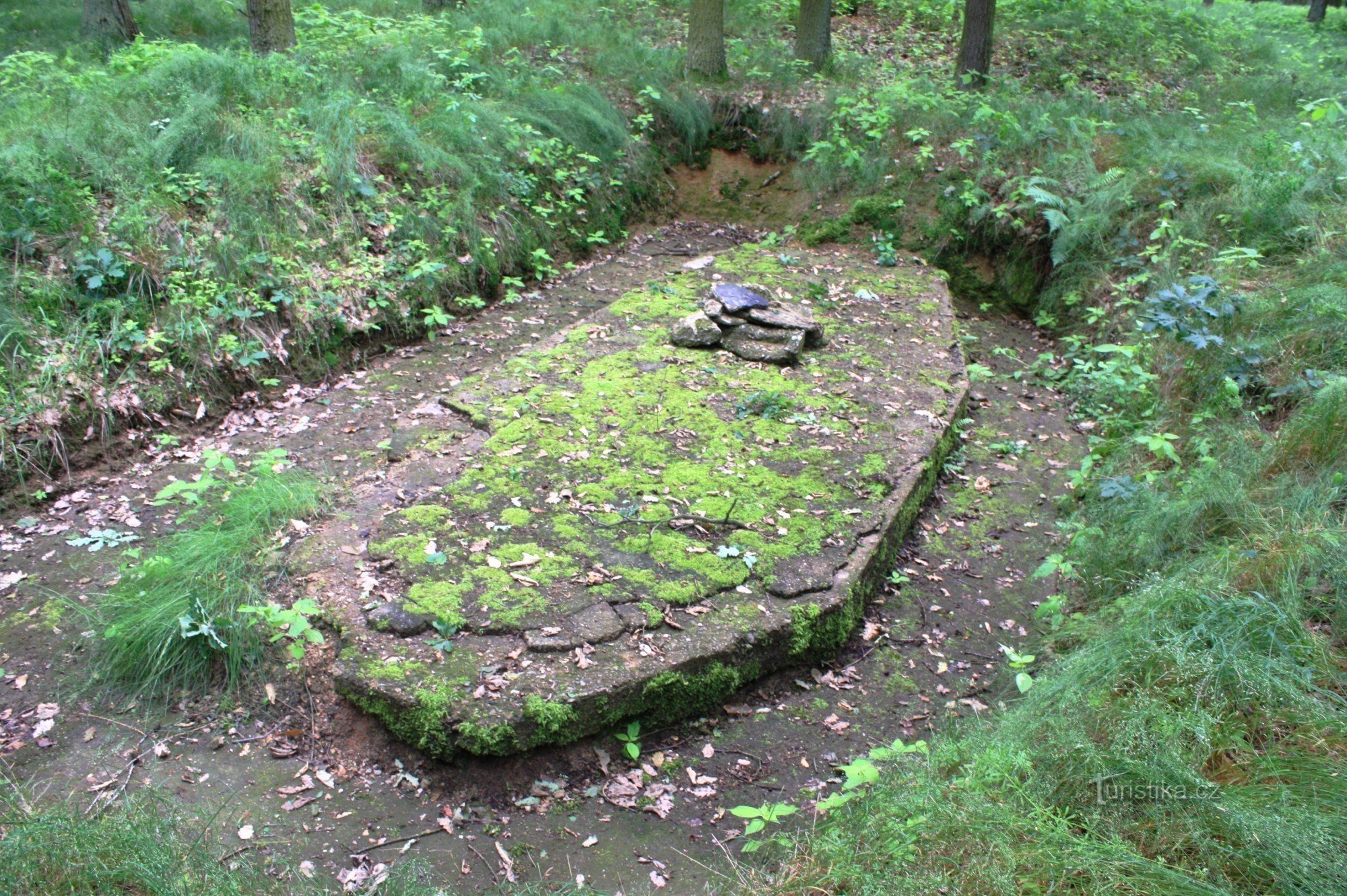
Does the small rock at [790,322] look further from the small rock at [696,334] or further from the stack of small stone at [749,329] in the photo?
the small rock at [696,334]

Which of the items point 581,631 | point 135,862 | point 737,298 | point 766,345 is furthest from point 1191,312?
point 135,862

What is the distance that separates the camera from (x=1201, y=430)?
493 centimetres

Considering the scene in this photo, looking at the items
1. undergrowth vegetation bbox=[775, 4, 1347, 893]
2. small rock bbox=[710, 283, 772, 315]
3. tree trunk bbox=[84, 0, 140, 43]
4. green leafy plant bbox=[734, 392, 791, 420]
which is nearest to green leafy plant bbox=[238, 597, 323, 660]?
undergrowth vegetation bbox=[775, 4, 1347, 893]

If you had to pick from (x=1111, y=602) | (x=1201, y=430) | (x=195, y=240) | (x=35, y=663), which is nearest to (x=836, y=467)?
(x=1111, y=602)

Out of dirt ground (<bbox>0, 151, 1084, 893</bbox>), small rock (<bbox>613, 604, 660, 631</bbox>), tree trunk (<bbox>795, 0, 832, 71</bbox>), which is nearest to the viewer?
dirt ground (<bbox>0, 151, 1084, 893</bbox>)

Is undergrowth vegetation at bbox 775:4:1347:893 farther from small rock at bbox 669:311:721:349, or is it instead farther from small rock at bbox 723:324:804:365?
small rock at bbox 669:311:721:349

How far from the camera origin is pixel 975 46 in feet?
33.8

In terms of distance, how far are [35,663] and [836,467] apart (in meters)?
3.97

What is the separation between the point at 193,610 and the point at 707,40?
9.29 metres

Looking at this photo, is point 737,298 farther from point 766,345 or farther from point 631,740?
point 631,740

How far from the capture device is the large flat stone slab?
11.0 ft

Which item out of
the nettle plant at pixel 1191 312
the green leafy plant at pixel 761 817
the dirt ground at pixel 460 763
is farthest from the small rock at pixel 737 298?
the green leafy plant at pixel 761 817

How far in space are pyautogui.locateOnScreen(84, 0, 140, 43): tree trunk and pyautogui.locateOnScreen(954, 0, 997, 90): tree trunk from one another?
370 inches

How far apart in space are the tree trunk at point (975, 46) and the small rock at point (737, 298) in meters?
5.69
